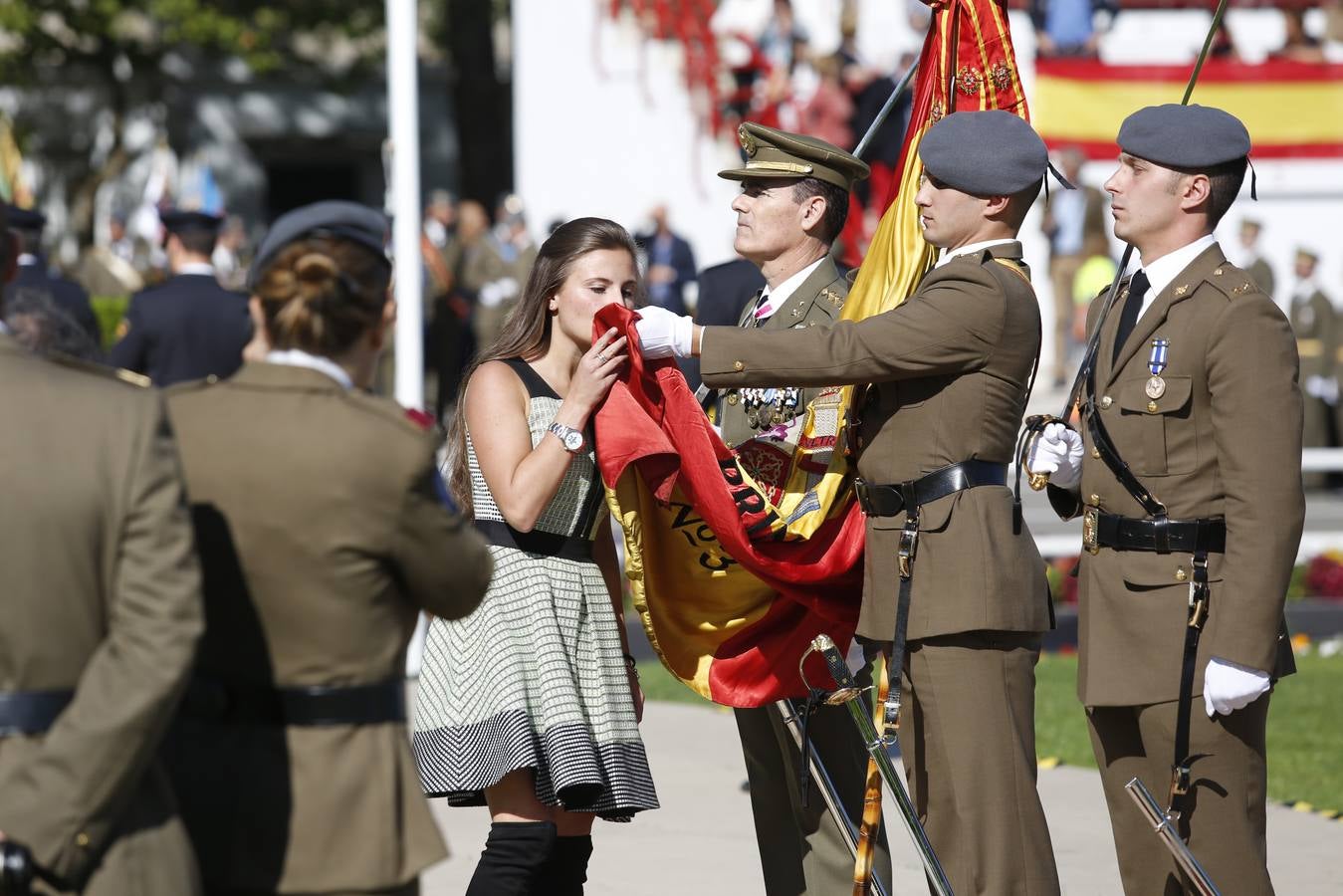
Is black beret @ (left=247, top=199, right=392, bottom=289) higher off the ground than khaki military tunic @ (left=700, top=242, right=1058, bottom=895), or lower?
higher

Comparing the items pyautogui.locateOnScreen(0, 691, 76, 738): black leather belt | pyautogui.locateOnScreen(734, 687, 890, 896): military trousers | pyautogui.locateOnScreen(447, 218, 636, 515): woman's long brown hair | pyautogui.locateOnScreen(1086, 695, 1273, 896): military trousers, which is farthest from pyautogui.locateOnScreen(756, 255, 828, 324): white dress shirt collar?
pyautogui.locateOnScreen(0, 691, 76, 738): black leather belt

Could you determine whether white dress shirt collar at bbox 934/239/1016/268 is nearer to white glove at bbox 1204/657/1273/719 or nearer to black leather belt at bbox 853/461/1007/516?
black leather belt at bbox 853/461/1007/516

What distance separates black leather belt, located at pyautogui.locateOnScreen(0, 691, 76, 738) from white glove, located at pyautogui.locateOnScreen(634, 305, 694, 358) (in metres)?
1.91

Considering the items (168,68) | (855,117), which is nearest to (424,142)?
(168,68)

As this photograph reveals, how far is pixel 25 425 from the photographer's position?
9.34ft

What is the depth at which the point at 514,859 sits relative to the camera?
4312mm

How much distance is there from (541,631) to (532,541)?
0.22 m

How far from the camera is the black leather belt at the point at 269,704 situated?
3100 millimetres

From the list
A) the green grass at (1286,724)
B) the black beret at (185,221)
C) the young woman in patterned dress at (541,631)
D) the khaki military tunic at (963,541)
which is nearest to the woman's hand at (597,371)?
the young woman in patterned dress at (541,631)

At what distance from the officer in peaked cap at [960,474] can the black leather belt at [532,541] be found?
0.49m

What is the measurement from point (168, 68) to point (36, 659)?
32.1m

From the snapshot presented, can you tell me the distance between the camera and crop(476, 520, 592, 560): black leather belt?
444 centimetres

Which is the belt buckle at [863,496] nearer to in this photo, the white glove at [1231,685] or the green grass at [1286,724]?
the white glove at [1231,685]

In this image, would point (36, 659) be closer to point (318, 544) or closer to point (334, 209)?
point (318, 544)
